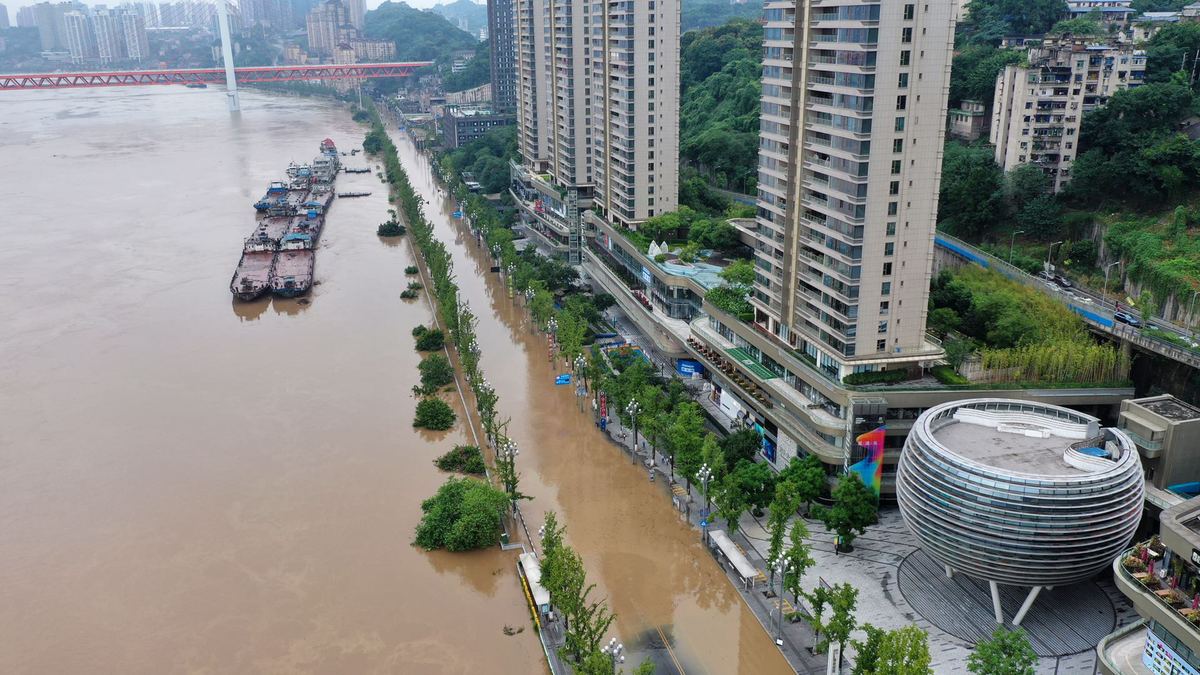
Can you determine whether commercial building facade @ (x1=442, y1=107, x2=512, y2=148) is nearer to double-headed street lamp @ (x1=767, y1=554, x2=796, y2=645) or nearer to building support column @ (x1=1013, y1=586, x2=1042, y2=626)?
double-headed street lamp @ (x1=767, y1=554, x2=796, y2=645)

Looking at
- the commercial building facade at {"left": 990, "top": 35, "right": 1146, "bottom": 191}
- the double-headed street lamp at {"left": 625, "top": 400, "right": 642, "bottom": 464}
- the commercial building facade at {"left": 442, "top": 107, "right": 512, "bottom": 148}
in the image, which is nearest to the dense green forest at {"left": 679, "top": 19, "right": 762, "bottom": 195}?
the commercial building facade at {"left": 990, "top": 35, "right": 1146, "bottom": 191}

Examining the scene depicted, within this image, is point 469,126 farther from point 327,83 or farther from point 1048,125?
point 327,83

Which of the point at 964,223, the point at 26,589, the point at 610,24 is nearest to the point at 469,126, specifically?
the point at 610,24

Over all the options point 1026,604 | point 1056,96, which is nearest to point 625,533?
point 1026,604

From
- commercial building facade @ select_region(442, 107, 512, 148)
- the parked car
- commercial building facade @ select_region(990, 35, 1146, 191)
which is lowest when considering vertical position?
the parked car

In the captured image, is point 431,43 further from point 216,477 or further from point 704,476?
point 704,476

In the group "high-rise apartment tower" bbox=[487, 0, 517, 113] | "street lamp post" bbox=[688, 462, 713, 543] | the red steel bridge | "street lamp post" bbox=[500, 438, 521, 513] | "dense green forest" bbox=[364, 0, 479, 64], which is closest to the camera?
"street lamp post" bbox=[688, 462, 713, 543]
